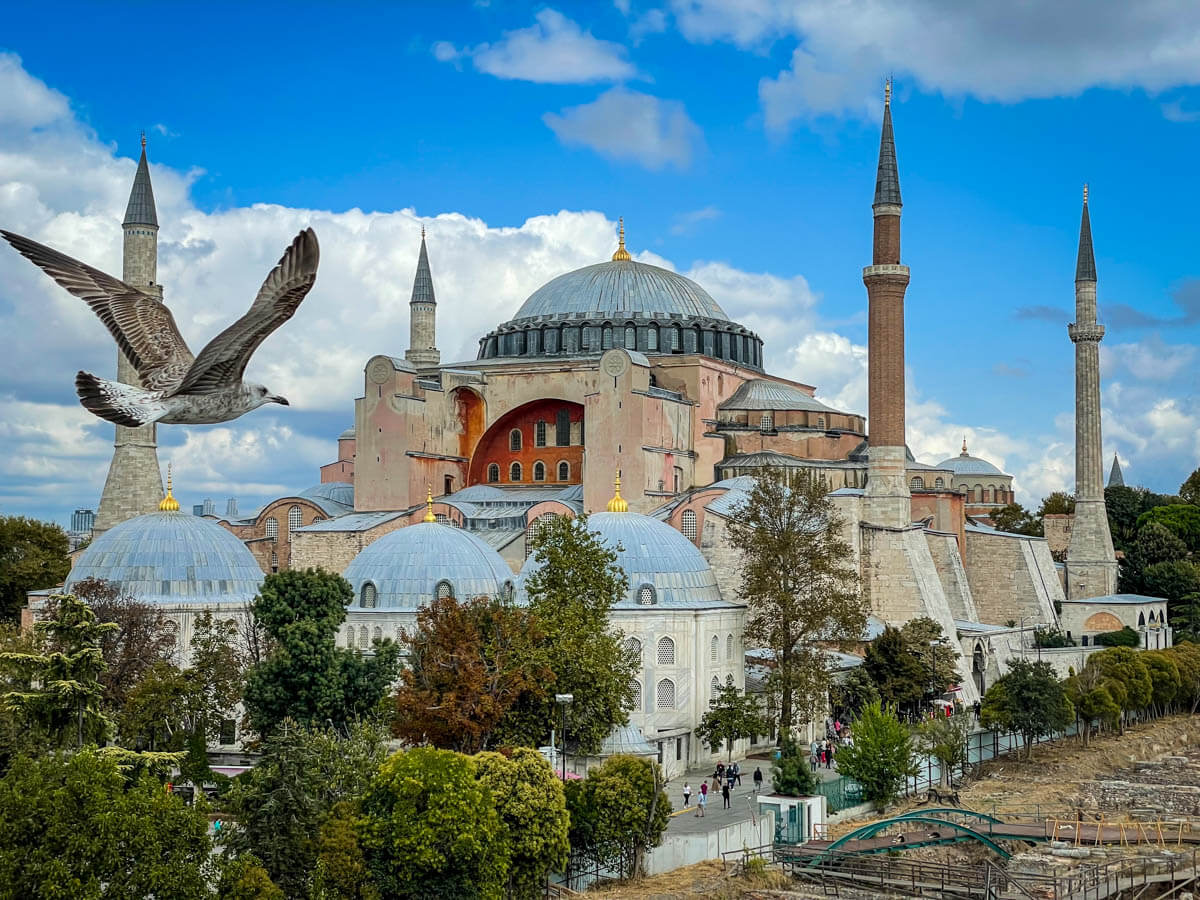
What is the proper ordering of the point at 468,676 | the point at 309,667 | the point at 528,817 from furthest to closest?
the point at 309,667
the point at 468,676
the point at 528,817

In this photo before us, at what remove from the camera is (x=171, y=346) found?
7758mm

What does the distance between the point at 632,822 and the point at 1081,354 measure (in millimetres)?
30766

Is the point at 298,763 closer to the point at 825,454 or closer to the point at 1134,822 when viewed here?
the point at 1134,822

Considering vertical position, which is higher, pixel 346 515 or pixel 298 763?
pixel 346 515

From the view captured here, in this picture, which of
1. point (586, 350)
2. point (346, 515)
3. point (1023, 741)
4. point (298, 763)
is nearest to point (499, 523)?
point (346, 515)

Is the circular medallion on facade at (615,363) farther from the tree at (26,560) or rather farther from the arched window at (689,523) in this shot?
the tree at (26,560)

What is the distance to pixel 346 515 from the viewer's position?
36500mm

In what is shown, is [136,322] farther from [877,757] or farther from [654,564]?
[654,564]

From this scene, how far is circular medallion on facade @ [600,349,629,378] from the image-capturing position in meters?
35.2

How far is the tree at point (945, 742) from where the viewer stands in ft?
84.0

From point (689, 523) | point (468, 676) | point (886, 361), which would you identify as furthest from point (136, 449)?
point (886, 361)

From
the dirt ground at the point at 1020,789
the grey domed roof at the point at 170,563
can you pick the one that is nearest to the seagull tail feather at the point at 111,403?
the dirt ground at the point at 1020,789

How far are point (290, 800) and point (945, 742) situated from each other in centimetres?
1368

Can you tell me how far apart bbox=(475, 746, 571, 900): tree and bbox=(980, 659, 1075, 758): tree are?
14.2 metres
